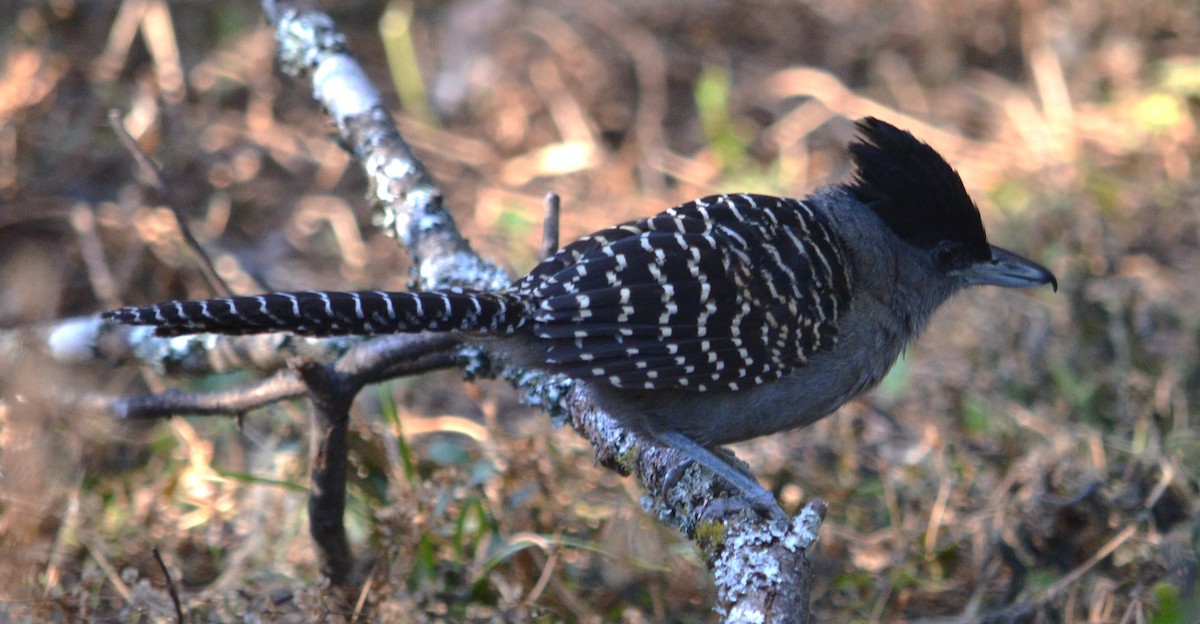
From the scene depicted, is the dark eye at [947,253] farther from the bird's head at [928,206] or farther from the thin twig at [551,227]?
the thin twig at [551,227]

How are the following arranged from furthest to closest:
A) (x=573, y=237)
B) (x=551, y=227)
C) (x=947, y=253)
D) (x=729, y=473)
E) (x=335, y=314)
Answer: (x=573, y=237) → (x=947, y=253) → (x=551, y=227) → (x=729, y=473) → (x=335, y=314)

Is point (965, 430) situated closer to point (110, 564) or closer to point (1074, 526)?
point (1074, 526)

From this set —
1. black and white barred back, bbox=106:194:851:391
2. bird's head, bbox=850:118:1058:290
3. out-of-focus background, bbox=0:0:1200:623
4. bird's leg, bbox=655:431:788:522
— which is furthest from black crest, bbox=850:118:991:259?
bird's leg, bbox=655:431:788:522

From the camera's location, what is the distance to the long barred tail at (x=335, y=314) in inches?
113

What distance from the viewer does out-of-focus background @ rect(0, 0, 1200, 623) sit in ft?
13.9

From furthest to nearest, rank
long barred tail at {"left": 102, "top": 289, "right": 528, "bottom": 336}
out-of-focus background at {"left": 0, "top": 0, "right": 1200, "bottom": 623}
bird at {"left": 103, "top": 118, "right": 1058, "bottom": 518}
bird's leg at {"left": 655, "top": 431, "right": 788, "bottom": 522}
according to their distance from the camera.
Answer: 1. out-of-focus background at {"left": 0, "top": 0, "right": 1200, "bottom": 623}
2. bird at {"left": 103, "top": 118, "right": 1058, "bottom": 518}
3. bird's leg at {"left": 655, "top": 431, "right": 788, "bottom": 522}
4. long barred tail at {"left": 102, "top": 289, "right": 528, "bottom": 336}

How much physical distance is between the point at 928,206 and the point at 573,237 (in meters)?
3.15

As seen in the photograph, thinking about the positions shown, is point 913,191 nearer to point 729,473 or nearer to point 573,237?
point 729,473

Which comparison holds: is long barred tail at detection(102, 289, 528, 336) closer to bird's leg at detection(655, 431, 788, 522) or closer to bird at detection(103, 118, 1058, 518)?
bird at detection(103, 118, 1058, 518)

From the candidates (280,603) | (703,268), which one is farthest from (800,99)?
(280,603)

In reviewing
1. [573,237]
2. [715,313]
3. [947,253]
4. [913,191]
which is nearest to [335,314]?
[715,313]

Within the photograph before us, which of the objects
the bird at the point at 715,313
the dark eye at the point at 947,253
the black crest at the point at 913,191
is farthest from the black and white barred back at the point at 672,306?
the dark eye at the point at 947,253

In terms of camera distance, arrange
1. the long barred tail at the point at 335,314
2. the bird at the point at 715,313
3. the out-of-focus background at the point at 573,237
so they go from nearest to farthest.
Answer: the long barred tail at the point at 335,314 < the bird at the point at 715,313 < the out-of-focus background at the point at 573,237

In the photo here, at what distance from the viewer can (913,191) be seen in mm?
4207
